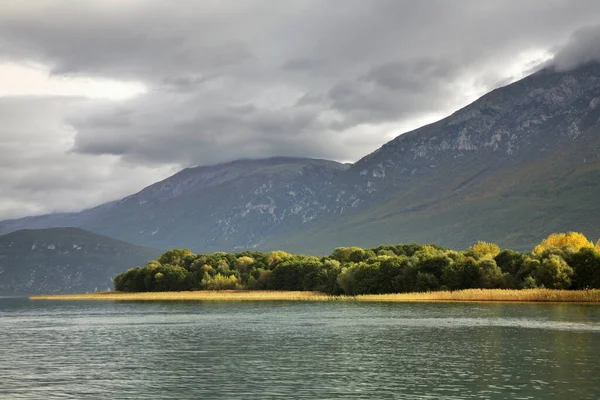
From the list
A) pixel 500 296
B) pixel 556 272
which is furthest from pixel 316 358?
pixel 556 272

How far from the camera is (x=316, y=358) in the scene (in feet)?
241

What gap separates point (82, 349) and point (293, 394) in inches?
1687

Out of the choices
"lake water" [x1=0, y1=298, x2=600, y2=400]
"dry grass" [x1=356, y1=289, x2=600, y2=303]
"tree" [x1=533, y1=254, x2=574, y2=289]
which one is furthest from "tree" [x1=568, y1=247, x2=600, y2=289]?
"lake water" [x1=0, y1=298, x2=600, y2=400]

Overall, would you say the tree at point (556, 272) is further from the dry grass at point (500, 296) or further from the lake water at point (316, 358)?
the lake water at point (316, 358)

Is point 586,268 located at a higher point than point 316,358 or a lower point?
higher

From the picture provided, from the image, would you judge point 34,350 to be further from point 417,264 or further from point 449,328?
point 417,264

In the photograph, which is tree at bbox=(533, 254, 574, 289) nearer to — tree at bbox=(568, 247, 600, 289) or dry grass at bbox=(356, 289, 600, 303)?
tree at bbox=(568, 247, 600, 289)

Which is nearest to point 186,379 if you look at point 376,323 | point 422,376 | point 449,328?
point 422,376

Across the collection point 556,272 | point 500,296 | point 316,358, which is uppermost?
point 556,272

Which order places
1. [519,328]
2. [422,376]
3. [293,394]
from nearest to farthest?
1. [293,394]
2. [422,376]
3. [519,328]

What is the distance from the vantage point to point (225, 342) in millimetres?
91250

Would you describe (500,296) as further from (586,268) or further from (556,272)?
(586,268)

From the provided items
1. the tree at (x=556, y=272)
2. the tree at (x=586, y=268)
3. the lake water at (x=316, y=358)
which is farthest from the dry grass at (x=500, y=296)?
the lake water at (x=316, y=358)

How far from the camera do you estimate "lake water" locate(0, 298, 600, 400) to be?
179 ft
